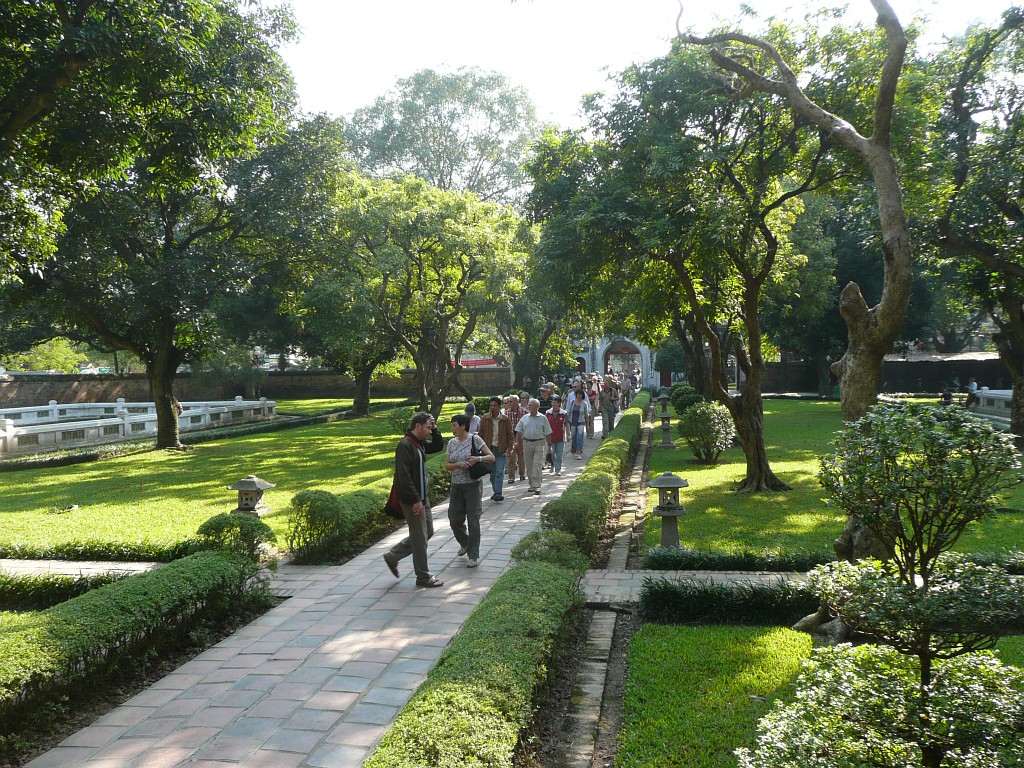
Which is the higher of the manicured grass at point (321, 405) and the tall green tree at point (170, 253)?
the tall green tree at point (170, 253)

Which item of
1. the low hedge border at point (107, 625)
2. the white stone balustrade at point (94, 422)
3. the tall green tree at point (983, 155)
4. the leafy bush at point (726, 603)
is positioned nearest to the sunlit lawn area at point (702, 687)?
the leafy bush at point (726, 603)

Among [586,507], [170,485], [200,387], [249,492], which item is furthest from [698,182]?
[200,387]

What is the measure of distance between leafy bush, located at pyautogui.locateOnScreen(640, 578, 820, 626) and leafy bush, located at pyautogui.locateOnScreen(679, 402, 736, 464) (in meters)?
9.13

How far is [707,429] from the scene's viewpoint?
1515cm

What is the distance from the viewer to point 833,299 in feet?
104

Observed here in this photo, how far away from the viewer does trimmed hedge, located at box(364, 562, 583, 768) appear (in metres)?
3.31

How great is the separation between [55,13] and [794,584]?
9415mm

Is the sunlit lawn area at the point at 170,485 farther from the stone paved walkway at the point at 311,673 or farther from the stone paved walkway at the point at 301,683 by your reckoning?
the stone paved walkway at the point at 301,683

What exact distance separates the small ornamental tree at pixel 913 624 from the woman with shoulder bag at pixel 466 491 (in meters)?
4.25

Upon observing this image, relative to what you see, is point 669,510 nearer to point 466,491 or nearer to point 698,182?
point 466,491

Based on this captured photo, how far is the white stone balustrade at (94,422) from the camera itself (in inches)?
826

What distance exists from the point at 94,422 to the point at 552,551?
21.1 metres

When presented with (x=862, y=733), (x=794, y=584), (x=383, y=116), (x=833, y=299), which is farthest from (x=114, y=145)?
(x=383, y=116)

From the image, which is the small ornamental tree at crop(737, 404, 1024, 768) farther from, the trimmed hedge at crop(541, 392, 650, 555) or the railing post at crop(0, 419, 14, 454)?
the railing post at crop(0, 419, 14, 454)
